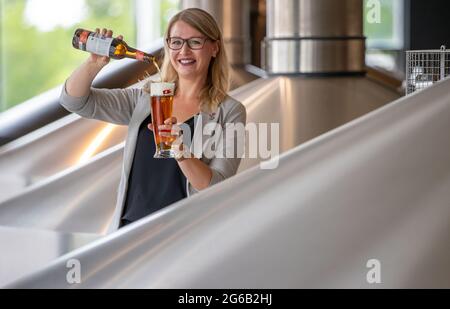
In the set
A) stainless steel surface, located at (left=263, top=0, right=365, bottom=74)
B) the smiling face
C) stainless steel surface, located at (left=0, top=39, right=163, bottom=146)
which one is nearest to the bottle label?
the smiling face

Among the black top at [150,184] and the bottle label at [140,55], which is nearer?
the black top at [150,184]

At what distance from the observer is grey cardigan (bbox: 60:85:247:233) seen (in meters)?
1.50

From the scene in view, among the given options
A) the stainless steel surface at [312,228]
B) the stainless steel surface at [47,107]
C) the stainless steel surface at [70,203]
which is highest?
the stainless steel surface at [312,228]

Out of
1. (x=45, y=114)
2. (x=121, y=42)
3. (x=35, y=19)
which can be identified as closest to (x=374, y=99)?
(x=45, y=114)

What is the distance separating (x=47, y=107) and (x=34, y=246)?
1205mm

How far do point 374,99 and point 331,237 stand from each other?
2.15m

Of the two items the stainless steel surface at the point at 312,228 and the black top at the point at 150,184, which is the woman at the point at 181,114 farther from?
the stainless steel surface at the point at 312,228

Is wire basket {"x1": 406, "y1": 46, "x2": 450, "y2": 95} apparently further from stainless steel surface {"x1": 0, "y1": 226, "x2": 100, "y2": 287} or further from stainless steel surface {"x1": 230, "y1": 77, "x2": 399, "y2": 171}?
stainless steel surface {"x1": 0, "y1": 226, "x2": 100, "y2": 287}

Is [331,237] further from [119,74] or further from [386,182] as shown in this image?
[119,74]

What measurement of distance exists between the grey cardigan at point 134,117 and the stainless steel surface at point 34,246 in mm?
668

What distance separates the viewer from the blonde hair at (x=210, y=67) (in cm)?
151

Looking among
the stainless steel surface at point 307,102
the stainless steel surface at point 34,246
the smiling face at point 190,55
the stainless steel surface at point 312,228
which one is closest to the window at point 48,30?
the stainless steel surface at point 307,102

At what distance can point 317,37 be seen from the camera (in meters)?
2.92

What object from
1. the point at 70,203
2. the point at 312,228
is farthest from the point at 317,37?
the point at 312,228
